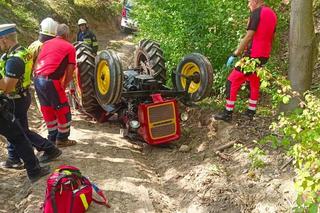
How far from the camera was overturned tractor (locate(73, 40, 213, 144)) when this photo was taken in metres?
6.29

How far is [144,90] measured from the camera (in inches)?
257

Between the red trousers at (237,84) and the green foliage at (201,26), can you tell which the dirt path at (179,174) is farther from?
the green foliage at (201,26)

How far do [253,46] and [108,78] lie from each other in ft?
7.38

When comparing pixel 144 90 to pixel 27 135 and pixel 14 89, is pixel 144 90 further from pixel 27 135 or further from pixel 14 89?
pixel 14 89

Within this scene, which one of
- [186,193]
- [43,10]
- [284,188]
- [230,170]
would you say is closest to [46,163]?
[186,193]

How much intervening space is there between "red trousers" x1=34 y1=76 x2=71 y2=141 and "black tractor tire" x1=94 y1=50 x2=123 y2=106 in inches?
24.3

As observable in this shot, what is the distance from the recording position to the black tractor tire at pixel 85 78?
6.96m

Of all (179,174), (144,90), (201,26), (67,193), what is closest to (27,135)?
(67,193)

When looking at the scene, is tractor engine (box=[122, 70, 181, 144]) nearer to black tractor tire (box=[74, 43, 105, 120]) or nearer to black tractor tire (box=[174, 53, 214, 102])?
black tractor tire (box=[174, 53, 214, 102])

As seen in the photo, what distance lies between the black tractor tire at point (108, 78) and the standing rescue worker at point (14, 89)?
1.17m

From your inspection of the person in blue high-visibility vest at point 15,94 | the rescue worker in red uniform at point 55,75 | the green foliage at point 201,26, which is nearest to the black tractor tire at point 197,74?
the green foliage at point 201,26

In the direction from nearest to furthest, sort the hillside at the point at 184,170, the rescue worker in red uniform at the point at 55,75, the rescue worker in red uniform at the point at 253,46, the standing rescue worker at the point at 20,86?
the hillside at the point at 184,170 < the standing rescue worker at the point at 20,86 < the rescue worker in red uniform at the point at 55,75 < the rescue worker in red uniform at the point at 253,46

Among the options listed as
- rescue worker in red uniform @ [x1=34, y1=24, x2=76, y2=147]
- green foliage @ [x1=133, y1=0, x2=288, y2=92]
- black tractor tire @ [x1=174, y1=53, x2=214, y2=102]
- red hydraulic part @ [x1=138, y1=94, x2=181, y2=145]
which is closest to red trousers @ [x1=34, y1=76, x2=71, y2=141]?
rescue worker in red uniform @ [x1=34, y1=24, x2=76, y2=147]

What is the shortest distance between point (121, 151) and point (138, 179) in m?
1.05
